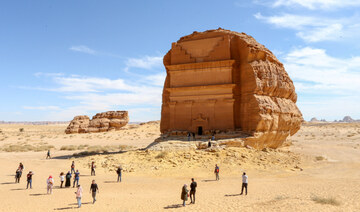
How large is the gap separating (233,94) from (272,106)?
380 cm

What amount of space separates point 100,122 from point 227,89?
5378cm

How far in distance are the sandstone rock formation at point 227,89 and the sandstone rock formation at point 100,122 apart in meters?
46.5

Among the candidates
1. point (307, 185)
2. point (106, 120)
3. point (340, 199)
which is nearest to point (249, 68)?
point (307, 185)

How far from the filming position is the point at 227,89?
2495cm

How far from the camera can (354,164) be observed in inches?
960

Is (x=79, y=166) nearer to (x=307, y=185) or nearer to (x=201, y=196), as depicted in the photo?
(x=201, y=196)

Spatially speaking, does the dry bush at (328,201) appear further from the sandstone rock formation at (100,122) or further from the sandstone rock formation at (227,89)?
the sandstone rock formation at (100,122)

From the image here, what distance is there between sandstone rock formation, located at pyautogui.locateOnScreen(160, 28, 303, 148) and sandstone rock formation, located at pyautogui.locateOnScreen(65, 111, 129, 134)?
46.5 meters

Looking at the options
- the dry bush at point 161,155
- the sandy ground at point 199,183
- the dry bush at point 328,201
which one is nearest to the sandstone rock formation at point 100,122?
the sandy ground at point 199,183

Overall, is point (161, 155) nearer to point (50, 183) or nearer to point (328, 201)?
point (50, 183)

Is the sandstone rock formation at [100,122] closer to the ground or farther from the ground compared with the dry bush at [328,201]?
farther from the ground

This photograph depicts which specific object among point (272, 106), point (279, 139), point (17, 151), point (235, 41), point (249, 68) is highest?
point (235, 41)

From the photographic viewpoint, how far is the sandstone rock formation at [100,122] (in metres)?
70.8

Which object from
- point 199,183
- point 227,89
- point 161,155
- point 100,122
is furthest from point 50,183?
point 100,122
